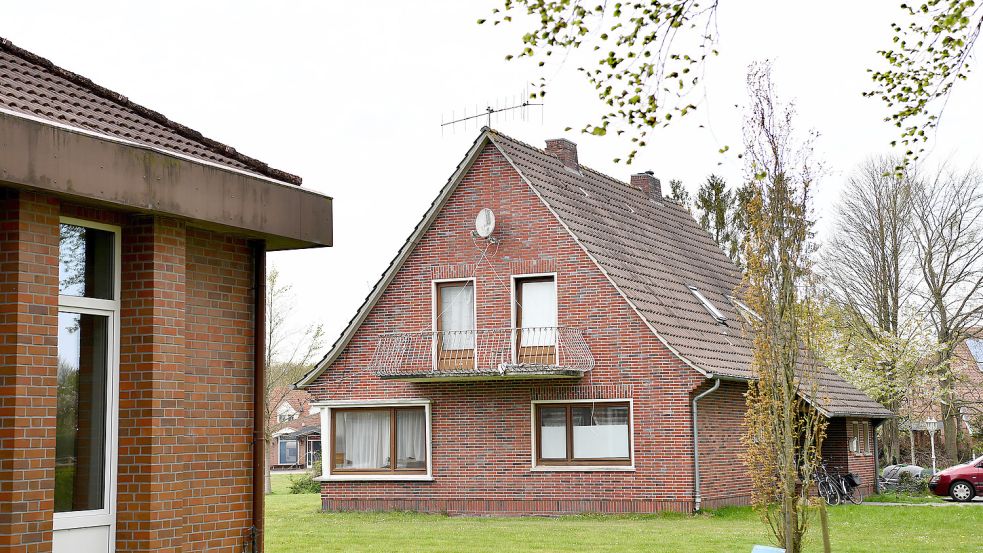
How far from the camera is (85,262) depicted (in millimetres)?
9180

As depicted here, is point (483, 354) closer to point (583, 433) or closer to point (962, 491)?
point (583, 433)

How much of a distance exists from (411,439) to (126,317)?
52.6 ft

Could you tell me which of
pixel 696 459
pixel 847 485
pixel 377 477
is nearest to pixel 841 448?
pixel 847 485

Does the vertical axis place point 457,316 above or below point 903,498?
above

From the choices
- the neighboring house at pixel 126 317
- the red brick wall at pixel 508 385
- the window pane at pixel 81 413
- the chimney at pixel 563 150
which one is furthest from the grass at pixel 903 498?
the window pane at pixel 81 413

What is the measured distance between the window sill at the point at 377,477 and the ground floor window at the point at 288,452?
59.1 metres

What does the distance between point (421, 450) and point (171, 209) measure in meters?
16.3

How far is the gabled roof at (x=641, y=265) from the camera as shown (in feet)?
78.5

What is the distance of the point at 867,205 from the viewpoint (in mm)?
40406

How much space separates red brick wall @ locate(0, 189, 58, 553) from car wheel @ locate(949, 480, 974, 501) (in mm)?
26578

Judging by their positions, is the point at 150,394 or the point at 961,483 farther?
the point at 961,483

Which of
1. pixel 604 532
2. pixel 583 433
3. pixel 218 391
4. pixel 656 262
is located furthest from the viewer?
pixel 656 262

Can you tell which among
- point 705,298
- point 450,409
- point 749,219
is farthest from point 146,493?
point 705,298

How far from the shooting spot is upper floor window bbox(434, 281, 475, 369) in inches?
966
